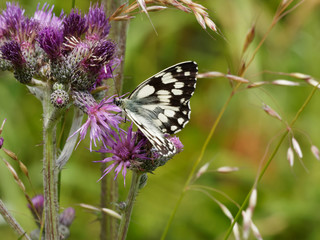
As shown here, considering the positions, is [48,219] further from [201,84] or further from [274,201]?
[201,84]

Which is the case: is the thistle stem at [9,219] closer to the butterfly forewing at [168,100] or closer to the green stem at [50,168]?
the green stem at [50,168]

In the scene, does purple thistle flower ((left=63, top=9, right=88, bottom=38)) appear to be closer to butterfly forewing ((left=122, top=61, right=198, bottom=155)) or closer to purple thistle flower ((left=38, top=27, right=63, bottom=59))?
purple thistle flower ((left=38, top=27, right=63, bottom=59))

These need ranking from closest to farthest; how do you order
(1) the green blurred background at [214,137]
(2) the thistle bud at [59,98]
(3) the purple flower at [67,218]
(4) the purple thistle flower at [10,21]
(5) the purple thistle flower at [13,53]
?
(2) the thistle bud at [59,98] → (5) the purple thistle flower at [13,53] → (4) the purple thistle flower at [10,21] → (3) the purple flower at [67,218] → (1) the green blurred background at [214,137]

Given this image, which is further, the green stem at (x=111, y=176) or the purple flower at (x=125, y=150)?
the green stem at (x=111, y=176)

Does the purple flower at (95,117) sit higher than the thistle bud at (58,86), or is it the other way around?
the thistle bud at (58,86)

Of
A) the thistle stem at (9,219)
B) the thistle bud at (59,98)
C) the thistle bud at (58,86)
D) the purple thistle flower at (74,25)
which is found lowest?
the thistle stem at (9,219)

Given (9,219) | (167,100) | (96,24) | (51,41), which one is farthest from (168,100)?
(9,219)

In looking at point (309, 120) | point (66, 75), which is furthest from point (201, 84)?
point (66, 75)

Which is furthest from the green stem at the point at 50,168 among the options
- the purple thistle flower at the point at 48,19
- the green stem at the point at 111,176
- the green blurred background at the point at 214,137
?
the green blurred background at the point at 214,137
